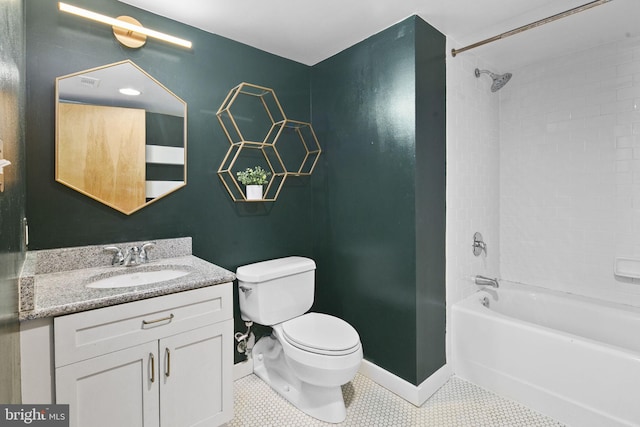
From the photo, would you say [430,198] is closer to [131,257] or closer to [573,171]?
[573,171]

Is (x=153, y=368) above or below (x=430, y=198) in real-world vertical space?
below

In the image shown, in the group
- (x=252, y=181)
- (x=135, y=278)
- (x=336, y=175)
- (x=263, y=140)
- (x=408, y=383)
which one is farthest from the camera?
(x=336, y=175)

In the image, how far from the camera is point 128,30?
1.69 meters

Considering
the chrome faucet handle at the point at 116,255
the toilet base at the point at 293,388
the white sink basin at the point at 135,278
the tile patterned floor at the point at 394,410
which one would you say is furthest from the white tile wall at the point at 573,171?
the chrome faucet handle at the point at 116,255

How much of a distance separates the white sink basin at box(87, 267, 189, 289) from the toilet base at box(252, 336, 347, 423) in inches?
35.3

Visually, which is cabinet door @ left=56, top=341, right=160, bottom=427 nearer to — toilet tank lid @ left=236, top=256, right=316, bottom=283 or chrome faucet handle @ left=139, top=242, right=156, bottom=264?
chrome faucet handle @ left=139, top=242, right=156, bottom=264

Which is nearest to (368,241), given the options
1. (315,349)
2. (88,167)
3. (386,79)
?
(315,349)

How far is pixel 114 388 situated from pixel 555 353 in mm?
2205

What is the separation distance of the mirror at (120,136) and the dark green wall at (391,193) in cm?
114

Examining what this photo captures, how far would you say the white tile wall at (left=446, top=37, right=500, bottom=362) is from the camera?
2.19m

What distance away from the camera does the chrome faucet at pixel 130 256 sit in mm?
1674

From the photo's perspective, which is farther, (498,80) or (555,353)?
(498,80)

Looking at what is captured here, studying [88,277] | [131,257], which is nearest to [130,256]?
[131,257]

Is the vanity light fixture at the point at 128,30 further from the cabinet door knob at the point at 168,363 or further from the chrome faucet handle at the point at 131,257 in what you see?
the cabinet door knob at the point at 168,363
